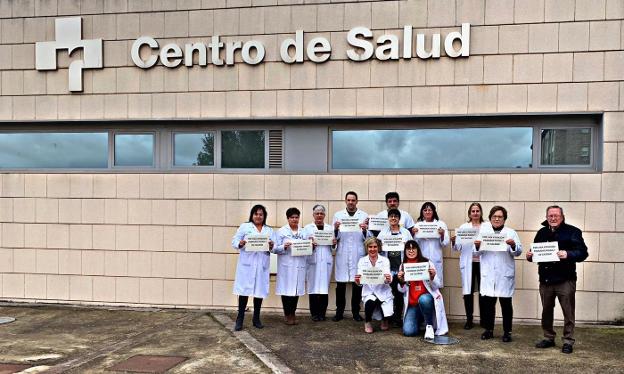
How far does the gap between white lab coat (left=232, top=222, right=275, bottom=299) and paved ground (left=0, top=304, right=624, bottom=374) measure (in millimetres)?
562

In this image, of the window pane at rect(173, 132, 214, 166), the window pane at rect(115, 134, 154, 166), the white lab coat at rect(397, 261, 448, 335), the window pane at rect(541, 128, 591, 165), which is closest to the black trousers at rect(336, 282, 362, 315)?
the white lab coat at rect(397, 261, 448, 335)

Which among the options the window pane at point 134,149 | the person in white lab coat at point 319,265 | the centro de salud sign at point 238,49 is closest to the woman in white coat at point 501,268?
the person in white lab coat at point 319,265

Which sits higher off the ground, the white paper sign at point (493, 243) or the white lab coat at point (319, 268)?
the white paper sign at point (493, 243)

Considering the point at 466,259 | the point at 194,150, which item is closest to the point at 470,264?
the point at 466,259

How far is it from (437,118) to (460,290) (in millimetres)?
2709

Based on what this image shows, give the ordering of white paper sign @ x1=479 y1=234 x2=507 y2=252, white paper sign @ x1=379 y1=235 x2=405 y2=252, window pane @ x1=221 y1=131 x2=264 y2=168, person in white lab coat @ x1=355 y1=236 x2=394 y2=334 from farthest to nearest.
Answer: window pane @ x1=221 y1=131 x2=264 y2=168
white paper sign @ x1=379 y1=235 x2=405 y2=252
person in white lab coat @ x1=355 y1=236 x2=394 y2=334
white paper sign @ x1=479 y1=234 x2=507 y2=252

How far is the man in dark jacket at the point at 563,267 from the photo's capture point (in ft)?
19.4

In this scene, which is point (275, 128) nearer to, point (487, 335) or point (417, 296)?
point (417, 296)

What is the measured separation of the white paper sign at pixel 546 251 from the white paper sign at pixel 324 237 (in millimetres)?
2785

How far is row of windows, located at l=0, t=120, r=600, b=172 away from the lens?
7.89 m

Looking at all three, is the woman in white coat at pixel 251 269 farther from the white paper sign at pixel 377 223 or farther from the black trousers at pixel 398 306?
the black trousers at pixel 398 306

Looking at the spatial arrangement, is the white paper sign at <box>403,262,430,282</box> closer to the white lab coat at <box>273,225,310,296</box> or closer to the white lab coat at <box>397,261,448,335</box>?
the white lab coat at <box>397,261,448,335</box>

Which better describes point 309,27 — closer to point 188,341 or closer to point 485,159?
point 485,159

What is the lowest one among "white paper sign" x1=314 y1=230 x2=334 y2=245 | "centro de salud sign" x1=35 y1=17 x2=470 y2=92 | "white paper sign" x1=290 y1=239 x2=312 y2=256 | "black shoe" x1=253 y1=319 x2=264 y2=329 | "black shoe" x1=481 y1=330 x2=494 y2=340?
"black shoe" x1=253 y1=319 x2=264 y2=329
